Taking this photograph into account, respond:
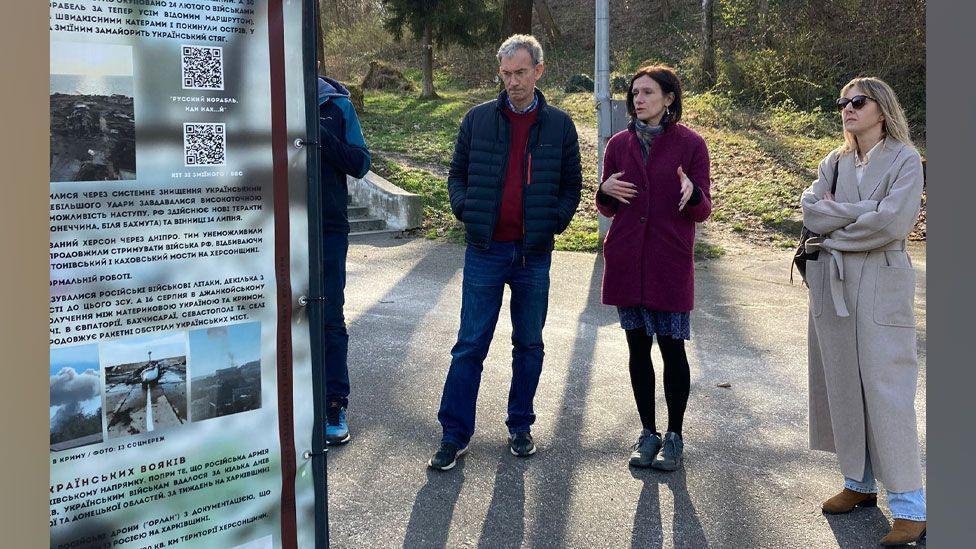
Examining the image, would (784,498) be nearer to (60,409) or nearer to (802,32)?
(60,409)

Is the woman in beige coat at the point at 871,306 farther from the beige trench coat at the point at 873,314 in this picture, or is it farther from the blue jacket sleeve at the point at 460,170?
the blue jacket sleeve at the point at 460,170

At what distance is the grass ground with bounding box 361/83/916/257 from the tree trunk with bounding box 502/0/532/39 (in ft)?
6.11

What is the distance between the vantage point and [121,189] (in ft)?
7.54

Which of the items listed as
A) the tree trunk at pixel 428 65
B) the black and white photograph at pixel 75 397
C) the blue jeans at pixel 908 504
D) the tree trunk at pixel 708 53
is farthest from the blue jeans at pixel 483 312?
the tree trunk at pixel 428 65

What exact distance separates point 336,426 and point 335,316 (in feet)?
2.00

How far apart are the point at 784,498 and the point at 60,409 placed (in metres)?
3.49

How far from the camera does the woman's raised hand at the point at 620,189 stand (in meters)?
4.81

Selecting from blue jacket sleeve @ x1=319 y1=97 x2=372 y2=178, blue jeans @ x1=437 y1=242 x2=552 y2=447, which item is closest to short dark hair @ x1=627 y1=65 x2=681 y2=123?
blue jeans @ x1=437 y1=242 x2=552 y2=447

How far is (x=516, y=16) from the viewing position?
Result: 23.6 m

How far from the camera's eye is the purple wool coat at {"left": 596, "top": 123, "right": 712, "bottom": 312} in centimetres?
479

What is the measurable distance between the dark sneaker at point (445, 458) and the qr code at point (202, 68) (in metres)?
2.88

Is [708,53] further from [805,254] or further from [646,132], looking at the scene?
[805,254]

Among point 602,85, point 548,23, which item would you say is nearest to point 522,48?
point 602,85

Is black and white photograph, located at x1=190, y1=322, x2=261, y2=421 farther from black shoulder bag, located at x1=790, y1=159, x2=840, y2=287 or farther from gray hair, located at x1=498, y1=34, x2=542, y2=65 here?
black shoulder bag, located at x1=790, y1=159, x2=840, y2=287
